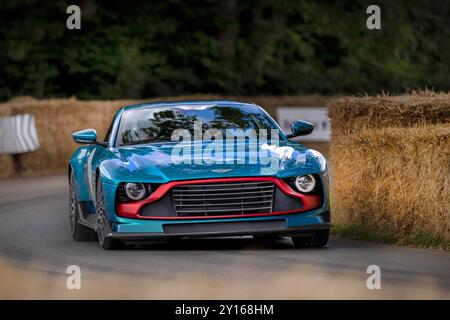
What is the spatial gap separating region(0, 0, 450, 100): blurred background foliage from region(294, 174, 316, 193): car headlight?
105ft

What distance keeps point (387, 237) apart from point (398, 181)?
1.90 ft

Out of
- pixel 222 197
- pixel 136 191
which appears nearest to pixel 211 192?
pixel 222 197

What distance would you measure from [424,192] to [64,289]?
5.00m

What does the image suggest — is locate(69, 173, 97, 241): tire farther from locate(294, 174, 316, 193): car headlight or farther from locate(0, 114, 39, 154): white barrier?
locate(0, 114, 39, 154): white barrier

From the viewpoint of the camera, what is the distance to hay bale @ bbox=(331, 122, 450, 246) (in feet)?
43.2

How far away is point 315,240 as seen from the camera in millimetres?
12953

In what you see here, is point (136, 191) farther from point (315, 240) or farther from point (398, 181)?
point (398, 181)

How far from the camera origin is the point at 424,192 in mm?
13352

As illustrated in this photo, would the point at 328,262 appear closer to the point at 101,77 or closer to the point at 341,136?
the point at 341,136

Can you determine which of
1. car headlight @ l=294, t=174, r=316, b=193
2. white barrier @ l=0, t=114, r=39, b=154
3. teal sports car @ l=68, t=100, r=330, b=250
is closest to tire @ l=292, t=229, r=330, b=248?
teal sports car @ l=68, t=100, r=330, b=250

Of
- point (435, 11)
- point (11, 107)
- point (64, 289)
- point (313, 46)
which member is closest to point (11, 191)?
point (11, 107)

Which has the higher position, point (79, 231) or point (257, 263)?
point (257, 263)

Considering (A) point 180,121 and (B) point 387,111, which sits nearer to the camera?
(A) point 180,121

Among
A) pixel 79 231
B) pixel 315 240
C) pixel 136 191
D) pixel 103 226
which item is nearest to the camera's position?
pixel 136 191
